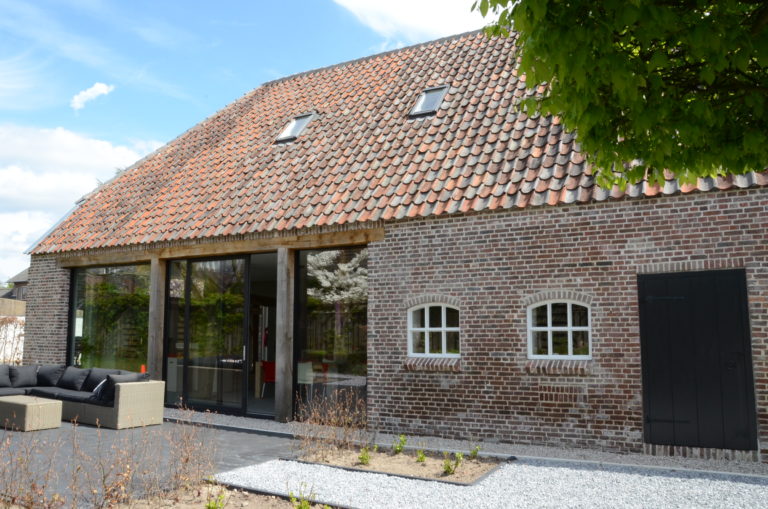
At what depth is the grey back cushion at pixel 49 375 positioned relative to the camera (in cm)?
1230

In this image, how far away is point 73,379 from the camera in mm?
11844

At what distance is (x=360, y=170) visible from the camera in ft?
37.3

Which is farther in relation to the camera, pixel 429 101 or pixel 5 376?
pixel 429 101

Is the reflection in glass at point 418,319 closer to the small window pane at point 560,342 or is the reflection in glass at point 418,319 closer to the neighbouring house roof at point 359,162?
the neighbouring house roof at point 359,162

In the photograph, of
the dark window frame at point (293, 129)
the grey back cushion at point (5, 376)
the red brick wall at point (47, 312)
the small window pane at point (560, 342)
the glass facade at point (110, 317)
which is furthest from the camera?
the red brick wall at point (47, 312)

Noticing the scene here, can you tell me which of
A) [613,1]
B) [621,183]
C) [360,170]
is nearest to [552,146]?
[360,170]

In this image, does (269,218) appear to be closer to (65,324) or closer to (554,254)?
(554,254)

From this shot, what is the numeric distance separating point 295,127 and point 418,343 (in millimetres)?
6551

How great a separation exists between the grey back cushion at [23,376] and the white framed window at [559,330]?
32.2 ft

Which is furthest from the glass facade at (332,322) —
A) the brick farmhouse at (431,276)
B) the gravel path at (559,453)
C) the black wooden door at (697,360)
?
the black wooden door at (697,360)

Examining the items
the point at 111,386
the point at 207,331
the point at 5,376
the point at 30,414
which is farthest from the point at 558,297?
the point at 5,376

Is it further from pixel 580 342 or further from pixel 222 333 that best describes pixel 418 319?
pixel 222 333

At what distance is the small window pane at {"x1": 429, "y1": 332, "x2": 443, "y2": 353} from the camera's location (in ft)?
31.8

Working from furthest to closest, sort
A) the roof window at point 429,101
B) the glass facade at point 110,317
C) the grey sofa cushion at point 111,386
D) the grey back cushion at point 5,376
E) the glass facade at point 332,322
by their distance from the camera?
the glass facade at point 110,317 → the roof window at point 429,101 → the grey back cushion at point 5,376 → the glass facade at point 332,322 → the grey sofa cushion at point 111,386
